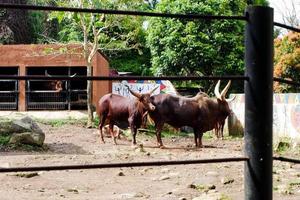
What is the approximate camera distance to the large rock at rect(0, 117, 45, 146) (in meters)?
10.4

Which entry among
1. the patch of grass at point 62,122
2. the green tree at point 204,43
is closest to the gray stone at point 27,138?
the patch of grass at point 62,122

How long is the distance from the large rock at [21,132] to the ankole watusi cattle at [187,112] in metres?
3.05

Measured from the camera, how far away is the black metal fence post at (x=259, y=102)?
5.82 ft

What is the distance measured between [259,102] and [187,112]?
37.0 feet

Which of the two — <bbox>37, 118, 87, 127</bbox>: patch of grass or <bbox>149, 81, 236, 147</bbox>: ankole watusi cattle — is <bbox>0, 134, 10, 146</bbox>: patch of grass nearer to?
<bbox>149, 81, 236, 147</bbox>: ankole watusi cattle

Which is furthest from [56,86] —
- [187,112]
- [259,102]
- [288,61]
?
[259,102]

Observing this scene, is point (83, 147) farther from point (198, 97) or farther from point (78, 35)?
point (78, 35)

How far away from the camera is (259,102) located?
5.82 ft

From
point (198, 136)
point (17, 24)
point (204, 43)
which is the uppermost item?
point (17, 24)

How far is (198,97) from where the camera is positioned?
43.7 ft

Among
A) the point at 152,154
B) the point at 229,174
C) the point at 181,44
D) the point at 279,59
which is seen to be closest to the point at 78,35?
the point at 181,44

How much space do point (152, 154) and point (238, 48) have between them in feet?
35.9

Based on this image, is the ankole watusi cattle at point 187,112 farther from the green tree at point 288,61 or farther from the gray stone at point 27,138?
the green tree at point 288,61

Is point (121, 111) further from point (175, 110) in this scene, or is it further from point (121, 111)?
point (175, 110)
